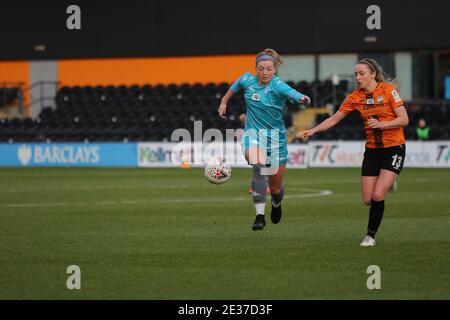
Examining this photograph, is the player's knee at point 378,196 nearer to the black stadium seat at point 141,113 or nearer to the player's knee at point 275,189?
the player's knee at point 275,189

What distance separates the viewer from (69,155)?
3731 cm

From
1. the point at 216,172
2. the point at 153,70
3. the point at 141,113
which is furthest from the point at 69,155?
the point at 216,172

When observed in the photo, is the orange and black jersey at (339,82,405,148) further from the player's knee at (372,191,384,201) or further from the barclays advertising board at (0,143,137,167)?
the barclays advertising board at (0,143,137,167)

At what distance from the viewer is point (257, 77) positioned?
14.1 m

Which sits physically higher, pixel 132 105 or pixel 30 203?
pixel 132 105

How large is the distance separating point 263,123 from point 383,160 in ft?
7.77

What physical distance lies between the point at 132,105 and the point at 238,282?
32037 mm

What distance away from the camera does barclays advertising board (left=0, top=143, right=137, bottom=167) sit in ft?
121

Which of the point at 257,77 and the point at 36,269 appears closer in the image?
the point at 36,269

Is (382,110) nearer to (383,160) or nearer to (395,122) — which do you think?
(395,122)

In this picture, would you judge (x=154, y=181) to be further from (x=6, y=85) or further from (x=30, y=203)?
(x=6, y=85)

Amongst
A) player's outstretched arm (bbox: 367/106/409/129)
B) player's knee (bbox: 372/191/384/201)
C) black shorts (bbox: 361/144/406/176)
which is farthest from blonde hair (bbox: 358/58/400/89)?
player's knee (bbox: 372/191/384/201)

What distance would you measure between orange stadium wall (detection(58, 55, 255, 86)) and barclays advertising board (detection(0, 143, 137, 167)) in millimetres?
6939

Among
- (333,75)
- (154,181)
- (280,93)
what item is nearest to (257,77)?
(280,93)
